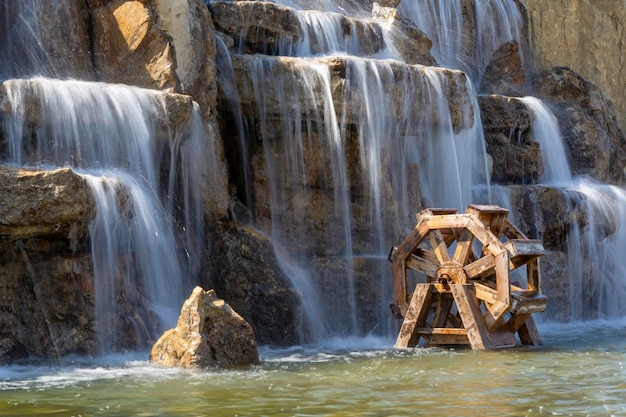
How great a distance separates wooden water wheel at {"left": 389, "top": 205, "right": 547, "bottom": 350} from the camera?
15.0 meters

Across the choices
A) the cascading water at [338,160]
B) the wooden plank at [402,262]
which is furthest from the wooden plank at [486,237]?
the cascading water at [338,160]

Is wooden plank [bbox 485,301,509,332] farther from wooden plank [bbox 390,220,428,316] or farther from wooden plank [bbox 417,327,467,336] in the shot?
wooden plank [bbox 390,220,428,316]

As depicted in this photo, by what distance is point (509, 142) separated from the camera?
73.7 feet

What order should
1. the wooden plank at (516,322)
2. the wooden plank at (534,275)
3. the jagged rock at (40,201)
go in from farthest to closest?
the wooden plank at (534,275), the wooden plank at (516,322), the jagged rock at (40,201)

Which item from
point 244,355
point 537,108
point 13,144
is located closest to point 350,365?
point 244,355

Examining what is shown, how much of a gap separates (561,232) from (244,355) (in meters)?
9.95

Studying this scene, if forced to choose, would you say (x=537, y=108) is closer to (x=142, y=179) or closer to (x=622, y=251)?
(x=622, y=251)

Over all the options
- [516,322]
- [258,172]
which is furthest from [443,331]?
[258,172]

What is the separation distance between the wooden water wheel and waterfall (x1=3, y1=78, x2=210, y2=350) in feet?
9.65

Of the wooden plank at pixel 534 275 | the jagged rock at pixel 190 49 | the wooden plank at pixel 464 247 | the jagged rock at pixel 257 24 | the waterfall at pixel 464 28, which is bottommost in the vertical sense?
the wooden plank at pixel 534 275

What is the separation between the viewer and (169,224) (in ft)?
49.5

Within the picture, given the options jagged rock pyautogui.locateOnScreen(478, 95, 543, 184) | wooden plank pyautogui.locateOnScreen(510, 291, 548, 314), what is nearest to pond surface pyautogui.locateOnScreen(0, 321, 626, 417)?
wooden plank pyautogui.locateOnScreen(510, 291, 548, 314)

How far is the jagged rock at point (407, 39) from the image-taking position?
21.3 meters

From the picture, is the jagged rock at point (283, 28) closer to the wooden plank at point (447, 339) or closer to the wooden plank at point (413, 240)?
the wooden plank at point (413, 240)
